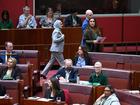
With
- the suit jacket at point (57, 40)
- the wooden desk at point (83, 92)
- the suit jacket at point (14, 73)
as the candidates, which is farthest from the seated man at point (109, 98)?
the suit jacket at point (57, 40)

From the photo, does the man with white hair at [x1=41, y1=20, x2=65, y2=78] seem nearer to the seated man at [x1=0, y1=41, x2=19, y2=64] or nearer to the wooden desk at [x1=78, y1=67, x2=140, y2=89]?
the seated man at [x1=0, y1=41, x2=19, y2=64]

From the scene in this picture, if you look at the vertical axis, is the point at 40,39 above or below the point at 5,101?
above

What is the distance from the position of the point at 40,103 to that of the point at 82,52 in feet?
10.9

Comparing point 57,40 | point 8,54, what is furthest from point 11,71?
point 57,40

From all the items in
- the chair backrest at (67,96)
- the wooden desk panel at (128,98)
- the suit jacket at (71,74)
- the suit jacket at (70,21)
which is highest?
the suit jacket at (70,21)

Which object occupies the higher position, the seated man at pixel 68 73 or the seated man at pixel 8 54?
the seated man at pixel 8 54

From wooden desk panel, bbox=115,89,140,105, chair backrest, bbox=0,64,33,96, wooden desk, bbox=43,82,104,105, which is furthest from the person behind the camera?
chair backrest, bbox=0,64,33,96

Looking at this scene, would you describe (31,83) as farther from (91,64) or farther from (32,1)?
(32,1)

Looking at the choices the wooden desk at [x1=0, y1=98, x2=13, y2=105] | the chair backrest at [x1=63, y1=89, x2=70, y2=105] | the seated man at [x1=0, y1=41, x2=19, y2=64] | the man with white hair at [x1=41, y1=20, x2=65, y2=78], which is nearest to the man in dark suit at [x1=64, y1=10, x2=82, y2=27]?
the man with white hair at [x1=41, y1=20, x2=65, y2=78]

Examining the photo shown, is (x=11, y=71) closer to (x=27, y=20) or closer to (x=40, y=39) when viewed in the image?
(x=40, y=39)

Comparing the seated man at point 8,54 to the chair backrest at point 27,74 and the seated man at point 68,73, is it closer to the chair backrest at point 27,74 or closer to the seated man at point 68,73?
the chair backrest at point 27,74

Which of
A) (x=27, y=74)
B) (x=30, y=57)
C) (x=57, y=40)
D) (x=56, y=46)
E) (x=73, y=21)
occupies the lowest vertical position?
(x=27, y=74)

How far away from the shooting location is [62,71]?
496 inches

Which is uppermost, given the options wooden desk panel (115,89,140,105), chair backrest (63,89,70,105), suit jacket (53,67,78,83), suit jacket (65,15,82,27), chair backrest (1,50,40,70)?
suit jacket (65,15,82,27)
